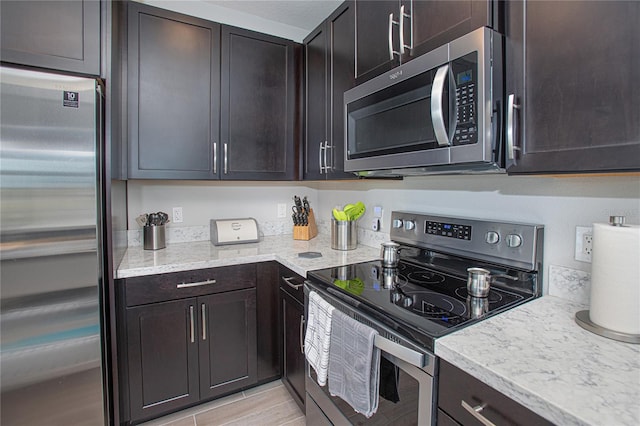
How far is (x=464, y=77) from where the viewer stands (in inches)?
41.4

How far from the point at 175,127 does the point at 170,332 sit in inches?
46.0

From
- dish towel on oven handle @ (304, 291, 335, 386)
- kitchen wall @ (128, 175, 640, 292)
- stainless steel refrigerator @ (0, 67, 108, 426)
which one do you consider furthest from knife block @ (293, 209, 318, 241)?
stainless steel refrigerator @ (0, 67, 108, 426)

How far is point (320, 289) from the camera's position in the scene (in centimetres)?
144

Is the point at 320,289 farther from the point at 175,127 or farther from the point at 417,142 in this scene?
the point at 175,127

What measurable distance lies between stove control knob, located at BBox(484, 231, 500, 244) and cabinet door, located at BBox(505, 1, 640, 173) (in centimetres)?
41

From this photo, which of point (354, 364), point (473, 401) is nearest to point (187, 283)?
point (354, 364)

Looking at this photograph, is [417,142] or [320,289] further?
[320,289]

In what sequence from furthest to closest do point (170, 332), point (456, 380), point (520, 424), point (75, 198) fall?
point (170, 332), point (75, 198), point (456, 380), point (520, 424)

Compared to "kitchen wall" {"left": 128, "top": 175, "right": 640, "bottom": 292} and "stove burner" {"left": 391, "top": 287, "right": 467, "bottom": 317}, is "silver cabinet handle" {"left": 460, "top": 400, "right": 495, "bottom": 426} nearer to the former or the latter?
"stove burner" {"left": 391, "top": 287, "right": 467, "bottom": 317}

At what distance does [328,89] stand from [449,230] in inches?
42.3

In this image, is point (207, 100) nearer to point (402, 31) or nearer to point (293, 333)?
point (402, 31)

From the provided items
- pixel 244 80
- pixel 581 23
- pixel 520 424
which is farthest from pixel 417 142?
pixel 244 80

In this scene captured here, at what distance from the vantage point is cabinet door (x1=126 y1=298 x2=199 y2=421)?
1.65 metres

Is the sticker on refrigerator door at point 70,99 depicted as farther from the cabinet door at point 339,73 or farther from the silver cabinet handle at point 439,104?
the silver cabinet handle at point 439,104
